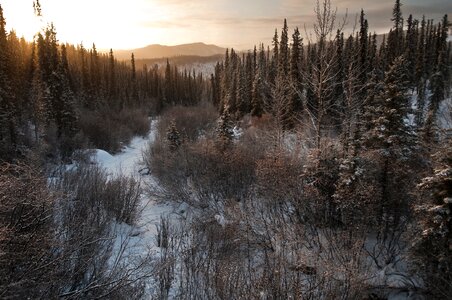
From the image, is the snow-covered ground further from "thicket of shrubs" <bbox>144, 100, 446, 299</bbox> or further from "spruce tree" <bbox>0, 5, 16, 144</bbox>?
"spruce tree" <bbox>0, 5, 16, 144</bbox>

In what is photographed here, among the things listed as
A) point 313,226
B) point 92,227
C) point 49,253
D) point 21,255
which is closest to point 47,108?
point 92,227

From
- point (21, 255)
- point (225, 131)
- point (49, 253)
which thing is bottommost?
point (49, 253)

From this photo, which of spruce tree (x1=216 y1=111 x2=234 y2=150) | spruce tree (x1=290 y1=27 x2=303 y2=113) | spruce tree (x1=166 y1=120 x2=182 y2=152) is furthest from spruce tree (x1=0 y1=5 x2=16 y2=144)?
spruce tree (x1=290 y1=27 x2=303 y2=113)

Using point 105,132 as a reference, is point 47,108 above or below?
above

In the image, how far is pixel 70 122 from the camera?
40781 millimetres

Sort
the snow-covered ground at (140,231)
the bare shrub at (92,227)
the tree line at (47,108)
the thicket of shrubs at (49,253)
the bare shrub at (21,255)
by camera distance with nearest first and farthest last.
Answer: the bare shrub at (21,255) < the thicket of shrubs at (49,253) < the bare shrub at (92,227) < the snow-covered ground at (140,231) < the tree line at (47,108)

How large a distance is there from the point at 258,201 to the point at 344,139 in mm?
5700

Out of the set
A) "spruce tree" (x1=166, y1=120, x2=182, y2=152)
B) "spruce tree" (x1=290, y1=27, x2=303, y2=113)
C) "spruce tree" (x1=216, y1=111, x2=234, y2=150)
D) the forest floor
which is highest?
"spruce tree" (x1=290, y1=27, x2=303, y2=113)

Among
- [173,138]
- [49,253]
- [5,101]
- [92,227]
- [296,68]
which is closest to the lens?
[49,253]

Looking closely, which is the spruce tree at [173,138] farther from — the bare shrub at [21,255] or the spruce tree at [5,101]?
the bare shrub at [21,255]

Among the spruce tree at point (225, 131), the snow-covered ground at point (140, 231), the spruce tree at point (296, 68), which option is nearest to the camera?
the snow-covered ground at point (140, 231)

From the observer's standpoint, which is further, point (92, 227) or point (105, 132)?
point (105, 132)

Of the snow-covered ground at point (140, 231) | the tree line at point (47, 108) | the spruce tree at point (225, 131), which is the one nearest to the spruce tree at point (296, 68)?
the spruce tree at point (225, 131)

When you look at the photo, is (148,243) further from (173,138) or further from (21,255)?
(173,138)
